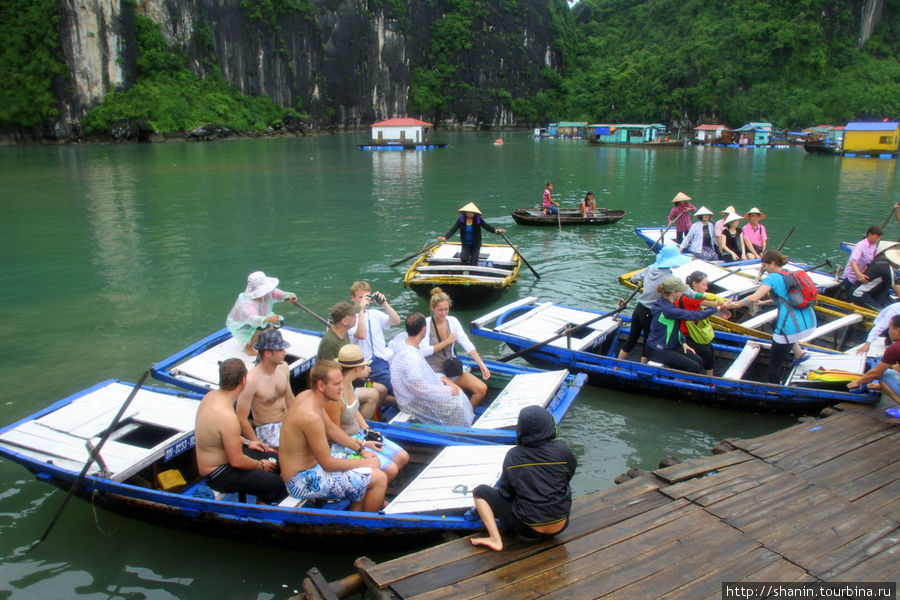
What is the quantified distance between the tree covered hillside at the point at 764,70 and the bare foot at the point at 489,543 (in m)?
77.2

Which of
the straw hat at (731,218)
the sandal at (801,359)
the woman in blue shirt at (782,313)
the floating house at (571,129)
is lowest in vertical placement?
the sandal at (801,359)

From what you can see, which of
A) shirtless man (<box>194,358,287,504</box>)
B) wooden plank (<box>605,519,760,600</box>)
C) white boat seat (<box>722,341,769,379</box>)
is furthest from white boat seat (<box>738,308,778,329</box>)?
shirtless man (<box>194,358,287,504</box>)

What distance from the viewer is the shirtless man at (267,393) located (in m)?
5.62

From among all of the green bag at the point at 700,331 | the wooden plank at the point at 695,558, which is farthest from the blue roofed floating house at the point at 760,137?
the wooden plank at the point at 695,558

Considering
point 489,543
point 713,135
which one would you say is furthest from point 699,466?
point 713,135

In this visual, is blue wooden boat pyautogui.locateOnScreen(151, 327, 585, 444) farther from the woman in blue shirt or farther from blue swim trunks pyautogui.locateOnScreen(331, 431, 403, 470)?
the woman in blue shirt

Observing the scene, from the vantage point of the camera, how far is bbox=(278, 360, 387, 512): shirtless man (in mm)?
4699

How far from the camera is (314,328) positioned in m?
11.8

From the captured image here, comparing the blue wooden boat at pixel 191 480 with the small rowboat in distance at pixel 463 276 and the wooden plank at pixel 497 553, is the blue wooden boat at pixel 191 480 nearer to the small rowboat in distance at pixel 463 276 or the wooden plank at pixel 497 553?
the wooden plank at pixel 497 553

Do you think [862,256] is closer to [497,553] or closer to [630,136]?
[497,553]

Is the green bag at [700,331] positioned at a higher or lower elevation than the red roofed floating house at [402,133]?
lower

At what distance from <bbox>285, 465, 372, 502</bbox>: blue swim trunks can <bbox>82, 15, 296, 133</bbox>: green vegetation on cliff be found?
69.8m

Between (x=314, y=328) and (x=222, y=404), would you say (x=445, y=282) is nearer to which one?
(x=314, y=328)

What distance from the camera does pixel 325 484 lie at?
5.03 m
